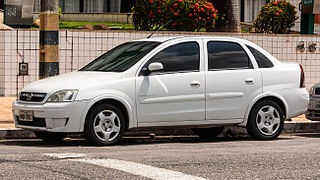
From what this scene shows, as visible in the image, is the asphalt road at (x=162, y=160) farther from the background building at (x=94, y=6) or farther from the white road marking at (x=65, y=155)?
the background building at (x=94, y=6)

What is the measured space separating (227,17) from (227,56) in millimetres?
9939

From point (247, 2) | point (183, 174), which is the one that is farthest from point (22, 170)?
point (247, 2)

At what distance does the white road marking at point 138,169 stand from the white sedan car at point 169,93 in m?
1.20

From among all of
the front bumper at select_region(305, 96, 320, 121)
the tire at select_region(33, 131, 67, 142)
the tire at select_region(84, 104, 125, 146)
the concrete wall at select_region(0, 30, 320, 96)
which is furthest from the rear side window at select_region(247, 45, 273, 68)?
the concrete wall at select_region(0, 30, 320, 96)

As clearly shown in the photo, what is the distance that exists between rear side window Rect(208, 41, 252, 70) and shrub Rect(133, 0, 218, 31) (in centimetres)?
692

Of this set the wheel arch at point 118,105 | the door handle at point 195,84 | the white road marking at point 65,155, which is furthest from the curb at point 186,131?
the white road marking at point 65,155

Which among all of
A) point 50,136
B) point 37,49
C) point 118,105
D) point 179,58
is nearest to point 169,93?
point 179,58

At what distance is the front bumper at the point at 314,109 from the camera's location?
12.4 meters

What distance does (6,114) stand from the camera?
529 inches

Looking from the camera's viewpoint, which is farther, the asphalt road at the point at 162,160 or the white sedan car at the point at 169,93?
the white sedan car at the point at 169,93

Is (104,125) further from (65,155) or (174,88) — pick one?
(65,155)

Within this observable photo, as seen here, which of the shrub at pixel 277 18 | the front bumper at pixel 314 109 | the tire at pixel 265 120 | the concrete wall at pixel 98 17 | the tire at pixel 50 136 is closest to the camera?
the tire at pixel 50 136

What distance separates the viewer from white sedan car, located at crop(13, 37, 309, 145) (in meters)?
9.85

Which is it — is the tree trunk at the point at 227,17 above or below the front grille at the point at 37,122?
above
